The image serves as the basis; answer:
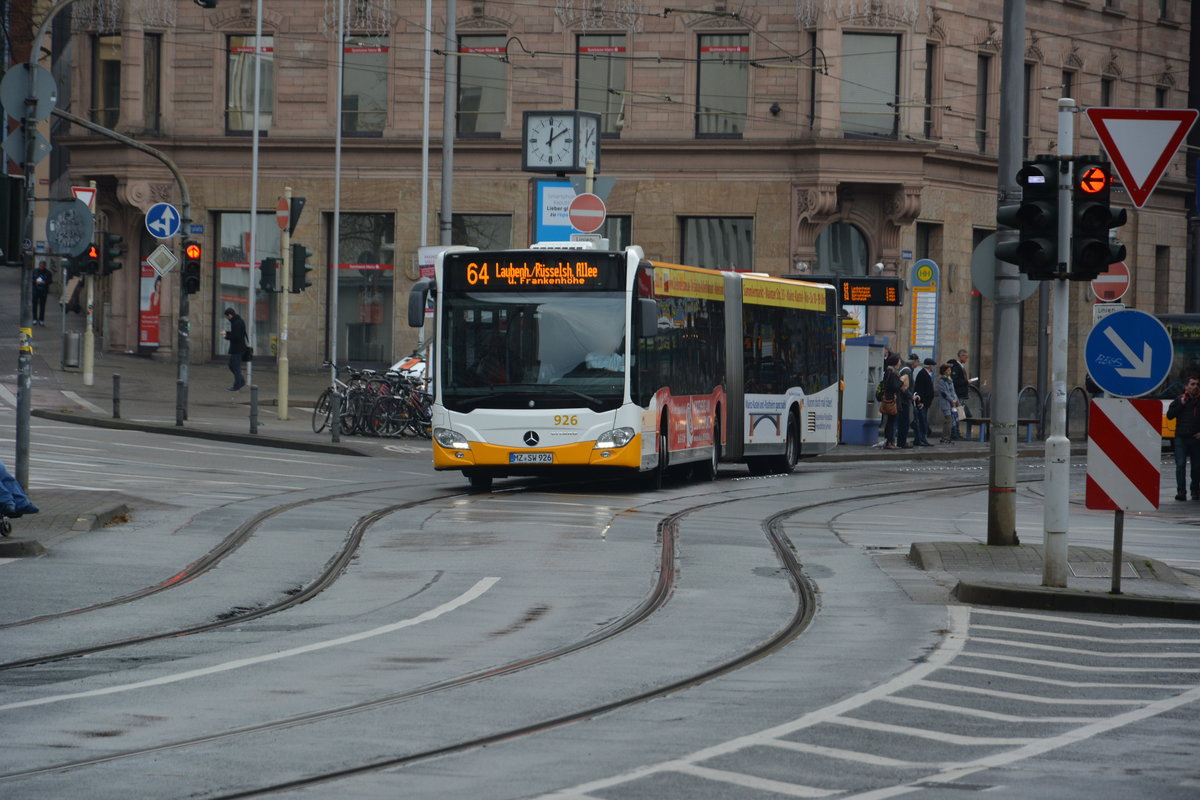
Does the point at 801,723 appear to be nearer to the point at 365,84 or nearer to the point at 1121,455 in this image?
the point at 1121,455

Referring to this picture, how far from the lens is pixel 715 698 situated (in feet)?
31.2

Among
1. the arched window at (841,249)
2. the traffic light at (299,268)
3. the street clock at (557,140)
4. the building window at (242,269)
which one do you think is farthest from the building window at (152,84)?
the street clock at (557,140)

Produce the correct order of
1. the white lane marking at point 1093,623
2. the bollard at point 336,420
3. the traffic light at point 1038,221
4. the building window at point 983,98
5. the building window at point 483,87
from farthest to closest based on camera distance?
the building window at point 983,98 < the building window at point 483,87 < the bollard at point 336,420 < the traffic light at point 1038,221 < the white lane marking at point 1093,623

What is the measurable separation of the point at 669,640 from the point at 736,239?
119 feet

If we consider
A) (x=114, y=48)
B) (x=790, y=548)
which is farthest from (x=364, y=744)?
(x=114, y=48)

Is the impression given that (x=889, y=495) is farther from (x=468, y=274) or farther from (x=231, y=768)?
(x=231, y=768)

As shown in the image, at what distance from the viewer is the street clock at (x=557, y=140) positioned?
1364 inches

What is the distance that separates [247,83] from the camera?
162 feet

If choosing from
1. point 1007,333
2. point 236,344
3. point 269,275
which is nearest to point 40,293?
point 236,344

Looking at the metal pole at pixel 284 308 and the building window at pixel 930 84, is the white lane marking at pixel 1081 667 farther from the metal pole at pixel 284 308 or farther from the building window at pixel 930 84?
the building window at pixel 930 84

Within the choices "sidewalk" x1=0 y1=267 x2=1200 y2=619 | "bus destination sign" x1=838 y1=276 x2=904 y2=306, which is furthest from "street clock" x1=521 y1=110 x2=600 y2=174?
"bus destination sign" x1=838 y1=276 x2=904 y2=306

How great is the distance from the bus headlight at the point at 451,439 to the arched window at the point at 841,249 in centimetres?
2454

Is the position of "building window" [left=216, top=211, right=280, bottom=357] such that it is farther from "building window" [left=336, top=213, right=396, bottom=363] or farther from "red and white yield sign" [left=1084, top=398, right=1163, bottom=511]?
"red and white yield sign" [left=1084, top=398, right=1163, bottom=511]

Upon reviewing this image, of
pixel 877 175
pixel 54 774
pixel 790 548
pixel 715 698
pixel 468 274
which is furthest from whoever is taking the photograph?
pixel 877 175
